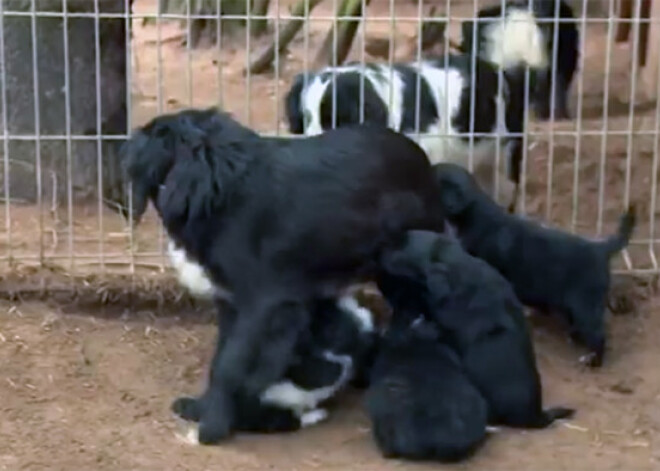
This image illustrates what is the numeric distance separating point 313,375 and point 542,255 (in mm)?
1004

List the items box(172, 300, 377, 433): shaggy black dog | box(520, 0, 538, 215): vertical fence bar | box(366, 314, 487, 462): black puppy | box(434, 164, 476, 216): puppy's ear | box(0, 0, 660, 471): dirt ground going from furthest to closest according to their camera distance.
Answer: box(520, 0, 538, 215): vertical fence bar, box(434, 164, 476, 216): puppy's ear, box(172, 300, 377, 433): shaggy black dog, box(0, 0, 660, 471): dirt ground, box(366, 314, 487, 462): black puppy

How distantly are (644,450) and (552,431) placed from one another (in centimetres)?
29

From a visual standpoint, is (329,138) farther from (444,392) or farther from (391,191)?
(444,392)

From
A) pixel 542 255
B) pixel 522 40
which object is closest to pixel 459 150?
pixel 522 40

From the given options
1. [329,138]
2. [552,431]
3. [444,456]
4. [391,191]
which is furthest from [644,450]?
[329,138]

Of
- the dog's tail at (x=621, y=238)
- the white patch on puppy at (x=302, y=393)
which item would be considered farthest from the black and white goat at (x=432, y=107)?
the white patch on puppy at (x=302, y=393)

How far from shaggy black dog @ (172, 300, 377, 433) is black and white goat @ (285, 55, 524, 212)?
49.3 inches

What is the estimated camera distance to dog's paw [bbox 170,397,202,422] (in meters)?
4.31

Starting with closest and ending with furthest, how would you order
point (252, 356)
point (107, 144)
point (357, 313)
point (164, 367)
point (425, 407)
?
1. point (425, 407)
2. point (252, 356)
3. point (357, 313)
4. point (164, 367)
5. point (107, 144)

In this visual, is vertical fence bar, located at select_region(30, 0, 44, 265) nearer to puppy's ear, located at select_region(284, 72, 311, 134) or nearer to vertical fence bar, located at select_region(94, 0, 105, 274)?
vertical fence bar, located at select_region(94, 0, 105, 274)

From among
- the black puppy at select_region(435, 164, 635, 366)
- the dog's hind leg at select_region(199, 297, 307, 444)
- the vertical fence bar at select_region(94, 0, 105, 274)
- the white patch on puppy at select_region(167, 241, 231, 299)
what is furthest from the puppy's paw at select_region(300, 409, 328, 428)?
the vertical fence bar at select_region(94, 0, 105, 274)

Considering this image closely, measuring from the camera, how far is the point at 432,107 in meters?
5.65

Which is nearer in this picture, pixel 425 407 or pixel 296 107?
pixel 425 407

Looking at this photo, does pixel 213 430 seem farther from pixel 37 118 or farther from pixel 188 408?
pixel 37 118
